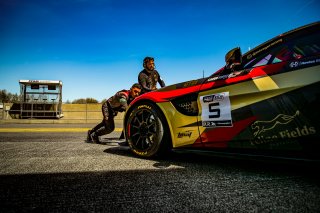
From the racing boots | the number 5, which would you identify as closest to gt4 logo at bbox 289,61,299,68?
the number 5

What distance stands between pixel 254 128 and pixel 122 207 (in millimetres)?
1332

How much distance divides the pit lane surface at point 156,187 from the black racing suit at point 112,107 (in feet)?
6.35

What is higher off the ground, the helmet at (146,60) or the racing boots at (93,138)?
the helmet at (146,60)

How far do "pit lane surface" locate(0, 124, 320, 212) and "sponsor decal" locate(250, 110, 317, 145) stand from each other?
33cm

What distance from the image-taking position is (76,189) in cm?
161

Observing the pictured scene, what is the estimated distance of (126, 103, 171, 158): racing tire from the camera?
8.75 ft

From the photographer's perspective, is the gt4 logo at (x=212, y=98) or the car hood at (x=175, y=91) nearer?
the gt4 logo at (x=212, y=98)

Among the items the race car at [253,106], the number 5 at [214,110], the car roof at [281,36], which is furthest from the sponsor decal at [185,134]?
the car roof at [281,36]

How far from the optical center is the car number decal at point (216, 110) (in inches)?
84.5

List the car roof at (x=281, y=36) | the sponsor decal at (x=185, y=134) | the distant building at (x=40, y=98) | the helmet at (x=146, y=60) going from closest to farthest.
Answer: the car roof at (x=281, y=36), the sponsor decal at (x=185, y=134), the helmet at (x=146, y=60), the distant building at (x=40, y=98)

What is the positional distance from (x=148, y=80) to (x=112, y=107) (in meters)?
0.97

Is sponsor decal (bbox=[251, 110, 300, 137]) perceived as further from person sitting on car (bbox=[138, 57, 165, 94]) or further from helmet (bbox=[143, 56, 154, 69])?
helmet (bbox=[143, 56, 154, 69])

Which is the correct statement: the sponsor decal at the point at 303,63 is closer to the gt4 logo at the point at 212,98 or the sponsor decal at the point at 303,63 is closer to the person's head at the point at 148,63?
the gt4 logo at the point at 212,98

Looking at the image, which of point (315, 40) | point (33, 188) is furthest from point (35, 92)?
point (315, 40)
